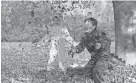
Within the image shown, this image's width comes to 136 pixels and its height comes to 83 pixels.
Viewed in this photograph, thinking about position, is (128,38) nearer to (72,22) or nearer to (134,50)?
(134,50)

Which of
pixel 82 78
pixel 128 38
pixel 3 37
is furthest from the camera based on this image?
pixel 3 37

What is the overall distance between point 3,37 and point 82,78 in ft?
9.00

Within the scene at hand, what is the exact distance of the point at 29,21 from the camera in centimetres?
920

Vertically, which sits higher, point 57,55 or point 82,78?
point 57,55

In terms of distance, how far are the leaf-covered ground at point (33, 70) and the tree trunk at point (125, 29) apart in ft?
1.47

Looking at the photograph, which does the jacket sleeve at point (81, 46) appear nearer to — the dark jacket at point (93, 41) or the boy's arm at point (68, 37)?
the dark jacket at point (93, 41)

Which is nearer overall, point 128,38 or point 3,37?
point 128,38

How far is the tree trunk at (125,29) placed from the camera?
27.5 ft

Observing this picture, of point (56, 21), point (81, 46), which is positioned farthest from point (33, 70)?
point (81, 46)

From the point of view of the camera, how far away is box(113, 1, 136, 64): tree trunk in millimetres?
8383

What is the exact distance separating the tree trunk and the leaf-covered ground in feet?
1.47

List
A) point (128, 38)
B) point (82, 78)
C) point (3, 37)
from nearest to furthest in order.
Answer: point (82, 78), point (128, 38), point (3, 37)

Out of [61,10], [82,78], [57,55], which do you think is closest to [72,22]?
[61,10]

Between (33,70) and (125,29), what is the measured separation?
2618mm
